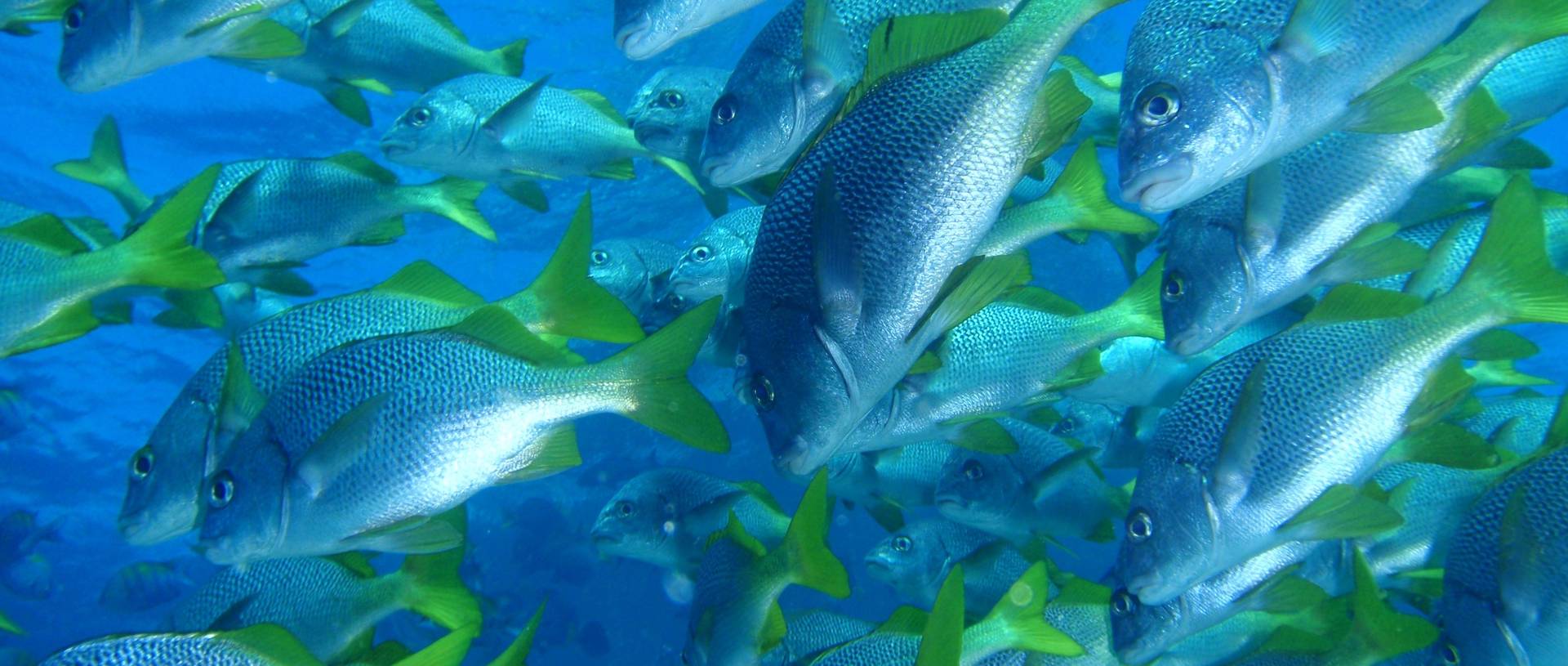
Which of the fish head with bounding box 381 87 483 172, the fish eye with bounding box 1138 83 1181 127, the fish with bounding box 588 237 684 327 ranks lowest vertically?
the fish with bounding box 588 237 684 327

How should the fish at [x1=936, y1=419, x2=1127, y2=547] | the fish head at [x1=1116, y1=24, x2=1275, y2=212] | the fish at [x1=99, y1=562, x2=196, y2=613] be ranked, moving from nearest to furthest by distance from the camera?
the fish head at [x1=1116, y1=24, x2=1275, y2=212]
the fish at [x1=936, y1=419, x2=1127, y2=547]
the fish at [x1=99, y1=562, x2=196, y2=613]

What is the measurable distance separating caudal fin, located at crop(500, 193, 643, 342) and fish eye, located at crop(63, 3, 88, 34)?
5.76 feet

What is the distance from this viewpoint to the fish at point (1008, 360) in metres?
3.37

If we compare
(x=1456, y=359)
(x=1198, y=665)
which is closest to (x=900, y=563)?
(x=1198, y=665)

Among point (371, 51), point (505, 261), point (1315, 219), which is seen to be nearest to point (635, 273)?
point (371, 51)

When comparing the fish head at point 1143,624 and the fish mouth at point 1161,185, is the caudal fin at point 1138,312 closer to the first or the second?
the fish head at point 1143,624

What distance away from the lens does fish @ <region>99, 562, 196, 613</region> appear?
560 inches

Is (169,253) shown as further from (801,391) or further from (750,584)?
(750,584)

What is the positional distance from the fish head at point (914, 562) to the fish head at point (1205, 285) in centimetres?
259

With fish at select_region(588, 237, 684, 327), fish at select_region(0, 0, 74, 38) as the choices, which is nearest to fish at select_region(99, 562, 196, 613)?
fish at select_region(588, 237, 684, 327)

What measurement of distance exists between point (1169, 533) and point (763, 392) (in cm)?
137

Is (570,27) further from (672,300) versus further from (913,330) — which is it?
(913,330)

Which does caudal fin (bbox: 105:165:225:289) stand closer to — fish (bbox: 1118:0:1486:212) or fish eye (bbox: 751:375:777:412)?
fish eye (bbox: 751:375:777:412)

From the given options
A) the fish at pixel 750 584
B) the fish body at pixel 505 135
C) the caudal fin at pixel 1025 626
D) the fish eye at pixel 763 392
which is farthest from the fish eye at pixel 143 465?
the caudal fin at pixel 1025 626
